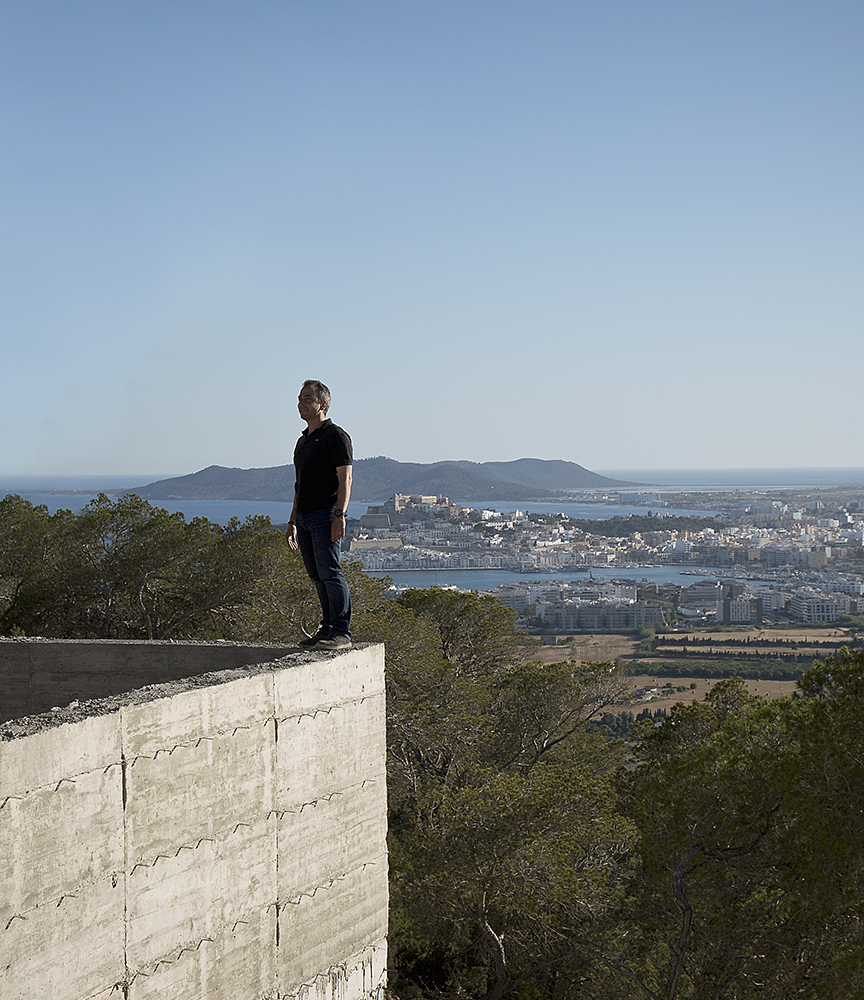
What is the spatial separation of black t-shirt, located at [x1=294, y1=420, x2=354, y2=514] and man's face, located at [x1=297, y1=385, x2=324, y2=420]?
0.29 feet

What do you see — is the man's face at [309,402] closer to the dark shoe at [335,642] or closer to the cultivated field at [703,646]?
the dark shoe at [335,642]

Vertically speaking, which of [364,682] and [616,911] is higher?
[364,682]

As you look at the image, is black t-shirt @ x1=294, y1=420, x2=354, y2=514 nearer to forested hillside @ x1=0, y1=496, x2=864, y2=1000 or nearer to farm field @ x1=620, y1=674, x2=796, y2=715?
forested hillside @ x1=0, y1=496, x2=864, y2=1000

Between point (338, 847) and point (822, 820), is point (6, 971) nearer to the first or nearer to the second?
point (338, 847)

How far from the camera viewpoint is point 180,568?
617 inches

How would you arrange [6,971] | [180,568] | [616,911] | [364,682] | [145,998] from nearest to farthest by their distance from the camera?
[6,971], [145,998], [364,682], [616,911], [180,568]

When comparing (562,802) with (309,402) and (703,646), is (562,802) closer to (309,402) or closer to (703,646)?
(309,402)

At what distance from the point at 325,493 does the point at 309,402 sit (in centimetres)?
53

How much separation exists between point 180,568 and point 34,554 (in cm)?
265

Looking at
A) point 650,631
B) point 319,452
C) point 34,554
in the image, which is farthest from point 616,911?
point 650,631

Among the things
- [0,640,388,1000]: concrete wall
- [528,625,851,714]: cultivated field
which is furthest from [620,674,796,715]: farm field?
[0,640,388,1000]: concrete wall

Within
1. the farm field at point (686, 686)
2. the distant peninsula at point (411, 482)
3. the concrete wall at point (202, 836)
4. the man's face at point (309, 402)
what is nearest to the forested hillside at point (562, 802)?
the concrete wall at point (202, 836)

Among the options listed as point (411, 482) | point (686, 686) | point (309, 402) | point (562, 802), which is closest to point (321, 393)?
point (309, 402)

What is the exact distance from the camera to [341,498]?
17.1 ft
